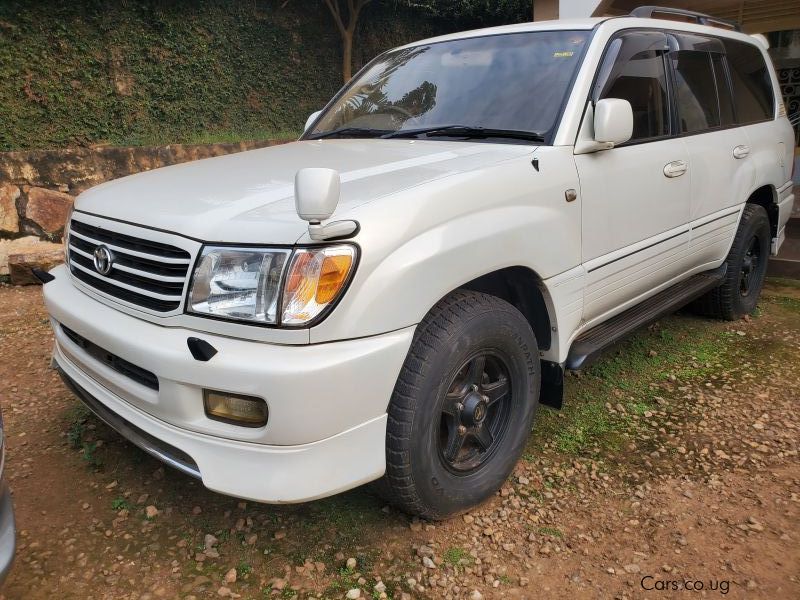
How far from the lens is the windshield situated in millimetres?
2895

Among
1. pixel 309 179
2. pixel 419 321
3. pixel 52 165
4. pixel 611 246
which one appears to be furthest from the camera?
pixel 52 165

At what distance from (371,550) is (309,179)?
140cm

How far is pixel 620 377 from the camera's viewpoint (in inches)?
149

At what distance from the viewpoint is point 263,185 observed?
7.77ft

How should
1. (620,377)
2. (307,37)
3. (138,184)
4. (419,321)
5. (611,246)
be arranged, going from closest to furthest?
1. (419,321)
2. (138,184)
3. (611,246)
4. (620,377)
5. (307,37)

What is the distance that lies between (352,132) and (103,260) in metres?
1.59

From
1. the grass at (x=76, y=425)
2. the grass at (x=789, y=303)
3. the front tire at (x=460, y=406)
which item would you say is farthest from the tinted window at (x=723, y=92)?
the grass at (x=76, y=425)

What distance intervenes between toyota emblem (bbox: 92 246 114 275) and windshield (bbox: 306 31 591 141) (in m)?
1.52

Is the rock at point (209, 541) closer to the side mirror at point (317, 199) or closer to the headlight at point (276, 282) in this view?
the headlight at point (276, 282)

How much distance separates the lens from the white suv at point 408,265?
6.27 feet

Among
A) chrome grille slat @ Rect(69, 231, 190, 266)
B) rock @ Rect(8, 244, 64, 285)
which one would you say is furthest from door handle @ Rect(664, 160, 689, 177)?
rock @ Rect(8, 244, 64, 285)

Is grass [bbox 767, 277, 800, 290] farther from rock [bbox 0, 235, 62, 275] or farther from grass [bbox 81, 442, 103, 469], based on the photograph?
rock [bbox 0, 235, 62, 275]

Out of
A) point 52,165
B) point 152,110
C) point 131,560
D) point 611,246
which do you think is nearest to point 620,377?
point 611,246

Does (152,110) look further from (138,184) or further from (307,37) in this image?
(138,184)
